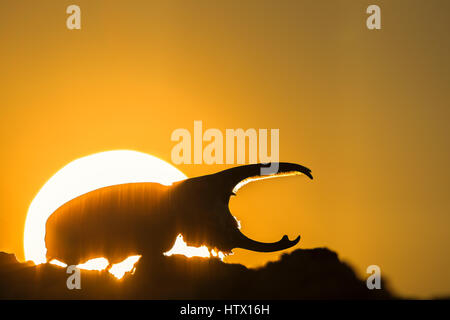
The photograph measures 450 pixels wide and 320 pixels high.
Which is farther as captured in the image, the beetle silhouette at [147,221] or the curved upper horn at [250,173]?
the curved upper horn at [250,173]

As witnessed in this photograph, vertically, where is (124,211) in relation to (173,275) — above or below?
above

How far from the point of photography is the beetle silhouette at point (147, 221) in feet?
48.7

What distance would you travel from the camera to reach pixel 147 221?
48.9 ft

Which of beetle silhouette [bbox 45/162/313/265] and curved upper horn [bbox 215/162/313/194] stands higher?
curved upper horn [bbox 215/162/313/194]

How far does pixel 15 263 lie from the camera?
1538 centimetres

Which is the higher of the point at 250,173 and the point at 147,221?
the point at 250,173

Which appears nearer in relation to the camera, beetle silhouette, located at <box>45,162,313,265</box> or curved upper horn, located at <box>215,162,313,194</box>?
beetle silhouette, located at <box>45,162,313,265</box>

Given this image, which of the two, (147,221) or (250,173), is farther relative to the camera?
(250,173)

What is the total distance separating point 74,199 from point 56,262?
1484 mm

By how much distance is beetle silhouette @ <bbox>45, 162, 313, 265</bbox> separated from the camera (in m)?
14.9

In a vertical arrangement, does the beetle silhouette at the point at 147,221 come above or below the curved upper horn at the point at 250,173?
below

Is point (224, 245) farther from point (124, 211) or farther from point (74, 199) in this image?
point (74, 199)
